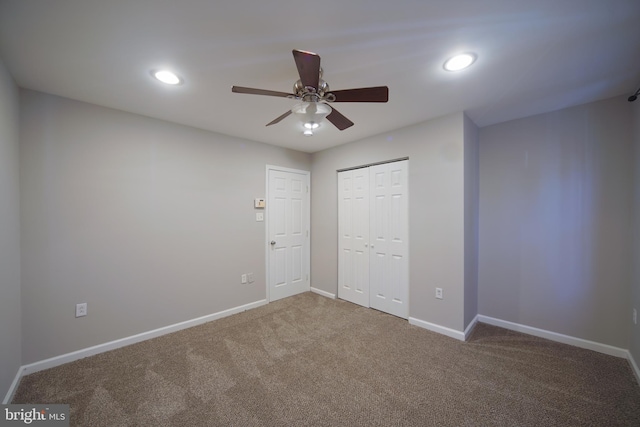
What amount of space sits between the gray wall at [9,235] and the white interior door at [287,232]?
7.89 feet

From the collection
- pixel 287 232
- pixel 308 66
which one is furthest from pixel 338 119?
pixel 287 232

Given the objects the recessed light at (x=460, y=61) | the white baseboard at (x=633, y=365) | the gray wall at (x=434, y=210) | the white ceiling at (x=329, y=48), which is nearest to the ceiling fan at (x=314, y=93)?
the white ceiling at (x=329, y=48)

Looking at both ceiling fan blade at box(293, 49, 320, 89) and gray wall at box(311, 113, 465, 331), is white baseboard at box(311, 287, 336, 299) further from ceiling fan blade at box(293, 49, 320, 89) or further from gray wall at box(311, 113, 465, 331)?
ceiling fan blade at box(293, 49, 320, 89)

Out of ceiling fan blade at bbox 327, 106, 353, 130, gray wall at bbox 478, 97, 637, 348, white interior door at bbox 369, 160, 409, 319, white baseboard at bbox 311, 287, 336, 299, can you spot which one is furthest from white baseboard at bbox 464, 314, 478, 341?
ceiling fan blade at bbox 327, 106, 353, 130

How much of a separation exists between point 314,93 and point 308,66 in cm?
26

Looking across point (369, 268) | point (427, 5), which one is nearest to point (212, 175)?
point (369, 268)

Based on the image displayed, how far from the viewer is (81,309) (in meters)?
2.30

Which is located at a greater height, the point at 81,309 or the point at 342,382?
the point at 81,309

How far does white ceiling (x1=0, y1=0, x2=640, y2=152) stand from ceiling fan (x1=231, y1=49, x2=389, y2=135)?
29cm

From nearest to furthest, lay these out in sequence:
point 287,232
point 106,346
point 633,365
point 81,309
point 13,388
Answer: point 13,388 < point 633,365 < point 81,309 < point 106,346 < point 287,232

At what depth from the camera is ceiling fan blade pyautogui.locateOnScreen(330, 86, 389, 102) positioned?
1.51 m

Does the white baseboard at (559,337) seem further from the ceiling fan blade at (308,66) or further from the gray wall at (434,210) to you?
the ceiling fan blade at (308,66)

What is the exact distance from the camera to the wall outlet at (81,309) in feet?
7.51

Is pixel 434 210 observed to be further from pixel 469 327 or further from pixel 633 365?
A: pixel 633 365
